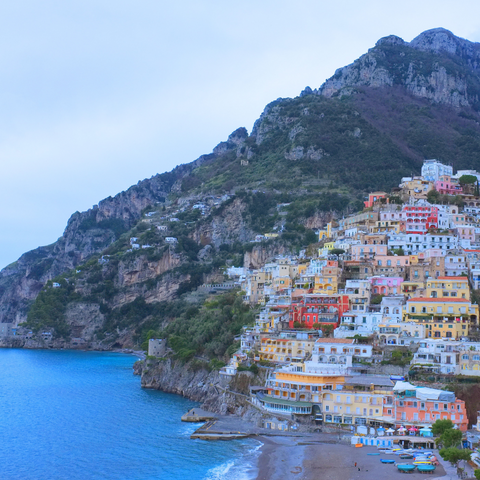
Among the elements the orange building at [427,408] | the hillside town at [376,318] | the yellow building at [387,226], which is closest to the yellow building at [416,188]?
the hillside town at [376,318]

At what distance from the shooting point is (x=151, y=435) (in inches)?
2537

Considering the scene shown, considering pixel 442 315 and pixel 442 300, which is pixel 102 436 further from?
pixel 442 300

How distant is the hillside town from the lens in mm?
58156

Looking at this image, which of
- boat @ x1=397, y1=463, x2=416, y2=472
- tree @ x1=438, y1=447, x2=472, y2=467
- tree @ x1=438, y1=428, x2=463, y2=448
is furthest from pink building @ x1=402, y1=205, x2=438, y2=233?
tree @ x1=438, y1=447, x2=472, y2=467

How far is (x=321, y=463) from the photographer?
164 feet

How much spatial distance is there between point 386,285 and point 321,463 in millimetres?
32379

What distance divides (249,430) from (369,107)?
13582 centimetres

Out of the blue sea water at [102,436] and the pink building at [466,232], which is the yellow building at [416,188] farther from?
the blue sea water at [102,436]

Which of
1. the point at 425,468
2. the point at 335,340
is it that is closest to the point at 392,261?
the point at 335,340

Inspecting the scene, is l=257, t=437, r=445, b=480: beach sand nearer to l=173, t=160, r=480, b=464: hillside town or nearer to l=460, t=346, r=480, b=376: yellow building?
l=173, t=160, r=480, b=464: hillside town

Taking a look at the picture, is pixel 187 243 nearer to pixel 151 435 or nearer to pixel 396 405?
pixel 151 435

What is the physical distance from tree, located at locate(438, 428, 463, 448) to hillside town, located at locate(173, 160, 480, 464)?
4874 millimetres

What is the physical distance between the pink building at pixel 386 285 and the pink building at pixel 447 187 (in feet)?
113

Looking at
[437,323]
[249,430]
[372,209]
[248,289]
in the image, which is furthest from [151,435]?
[372,209]
